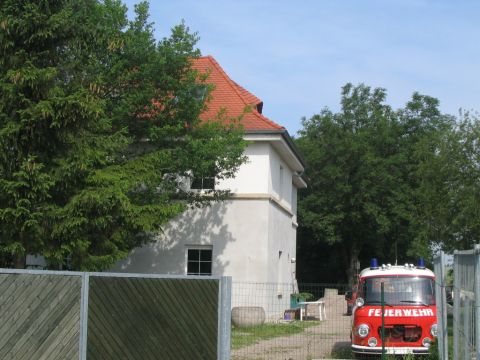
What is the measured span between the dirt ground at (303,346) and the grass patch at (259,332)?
251mm

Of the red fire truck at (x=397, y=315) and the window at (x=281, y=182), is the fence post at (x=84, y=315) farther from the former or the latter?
the window at (x=281, y=182)

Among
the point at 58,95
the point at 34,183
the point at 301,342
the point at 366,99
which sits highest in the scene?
the point at 366,99

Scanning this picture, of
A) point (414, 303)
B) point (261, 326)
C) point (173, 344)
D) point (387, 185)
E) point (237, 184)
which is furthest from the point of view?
point (387, 185)

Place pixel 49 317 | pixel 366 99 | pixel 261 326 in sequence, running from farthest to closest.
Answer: pixel 366 99 → pixel 261 326 → pixel 49 317

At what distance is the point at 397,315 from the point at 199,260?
1253 centimetres

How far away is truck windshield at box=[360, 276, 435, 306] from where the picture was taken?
1431 cm

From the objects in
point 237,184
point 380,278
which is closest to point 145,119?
point 237,184

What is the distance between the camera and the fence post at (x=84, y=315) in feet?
29.3

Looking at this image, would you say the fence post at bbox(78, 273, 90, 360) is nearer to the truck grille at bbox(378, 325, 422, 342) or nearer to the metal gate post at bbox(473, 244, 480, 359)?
the metal gate post at bbox(473, 244, 480, 359)

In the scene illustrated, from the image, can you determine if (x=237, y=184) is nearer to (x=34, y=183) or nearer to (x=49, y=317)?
(x=34, y=183)

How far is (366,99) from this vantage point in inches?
2074

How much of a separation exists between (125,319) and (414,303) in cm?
707

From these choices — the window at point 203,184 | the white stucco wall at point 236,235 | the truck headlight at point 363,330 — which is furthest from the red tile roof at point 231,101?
the truck headlight at point 363,330

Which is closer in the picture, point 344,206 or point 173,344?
point 173,344
